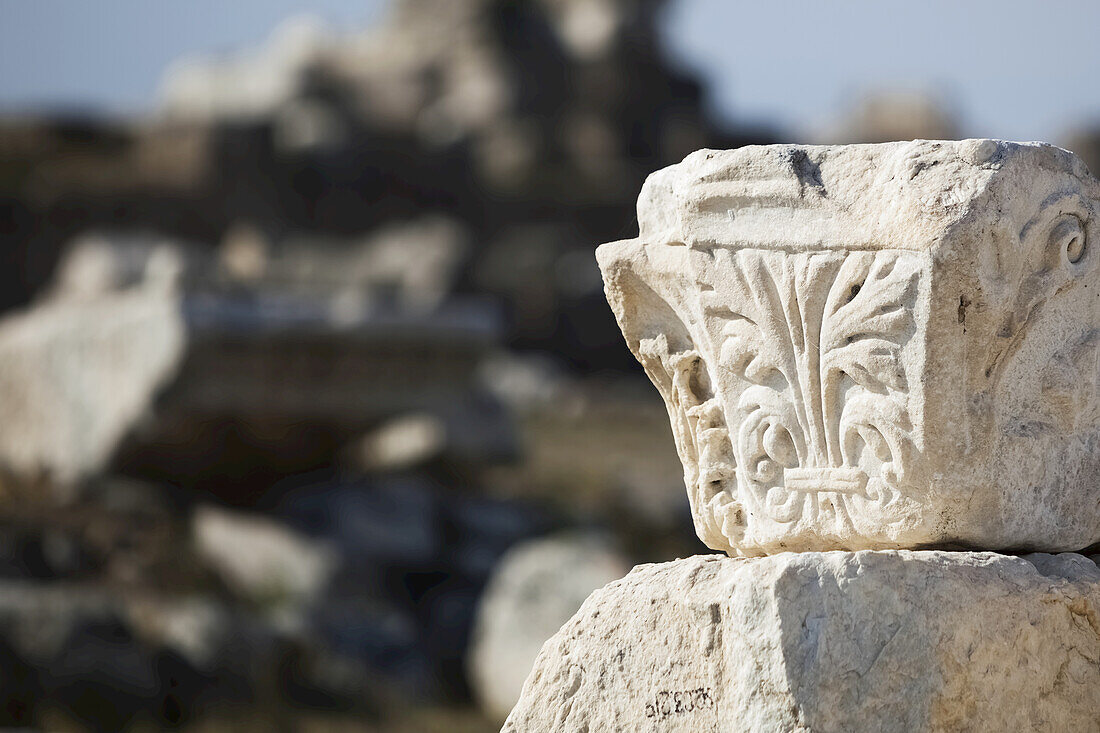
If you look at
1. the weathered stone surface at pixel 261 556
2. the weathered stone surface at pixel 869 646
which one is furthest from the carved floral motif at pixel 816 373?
the weathered stone surface at pixel 261 556

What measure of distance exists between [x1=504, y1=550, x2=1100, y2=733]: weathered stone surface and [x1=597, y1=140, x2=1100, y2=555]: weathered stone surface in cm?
12

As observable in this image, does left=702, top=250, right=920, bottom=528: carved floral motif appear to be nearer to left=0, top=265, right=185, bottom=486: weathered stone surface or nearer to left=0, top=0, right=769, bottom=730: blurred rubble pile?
left=0, top=0, right=769, bottom=730: blurred rubble pile

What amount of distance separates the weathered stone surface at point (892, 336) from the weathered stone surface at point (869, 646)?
0.41 feet

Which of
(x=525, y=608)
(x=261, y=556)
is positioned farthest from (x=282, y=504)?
(x=525, y=608)

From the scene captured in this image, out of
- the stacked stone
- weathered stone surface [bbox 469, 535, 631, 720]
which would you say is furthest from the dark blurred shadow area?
the stacked stone

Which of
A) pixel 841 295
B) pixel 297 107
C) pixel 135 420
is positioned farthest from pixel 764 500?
pixel 297 107

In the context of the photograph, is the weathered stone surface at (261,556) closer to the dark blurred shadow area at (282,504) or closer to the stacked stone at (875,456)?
the dark blurred shadow area at (282,504)

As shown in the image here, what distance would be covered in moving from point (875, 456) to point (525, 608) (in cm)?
628

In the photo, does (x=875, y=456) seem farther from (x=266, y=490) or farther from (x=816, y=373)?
(x=266, y=490)

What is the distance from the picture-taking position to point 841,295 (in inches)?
119

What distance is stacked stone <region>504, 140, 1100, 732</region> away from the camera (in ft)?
9.46

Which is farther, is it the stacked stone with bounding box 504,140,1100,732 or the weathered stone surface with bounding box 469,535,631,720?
the weathered stone surface with bounding box 469,535,631,720

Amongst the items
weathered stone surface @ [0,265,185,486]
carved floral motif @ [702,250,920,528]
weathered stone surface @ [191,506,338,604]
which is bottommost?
weathered stone surface @ [191,506,338,604]

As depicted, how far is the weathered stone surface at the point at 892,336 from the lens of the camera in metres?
2.92
